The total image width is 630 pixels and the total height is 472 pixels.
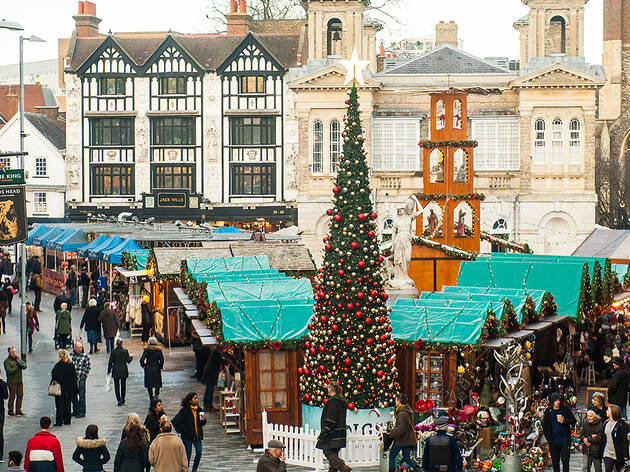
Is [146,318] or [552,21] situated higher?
[552,21]

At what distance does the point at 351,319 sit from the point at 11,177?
9510mm

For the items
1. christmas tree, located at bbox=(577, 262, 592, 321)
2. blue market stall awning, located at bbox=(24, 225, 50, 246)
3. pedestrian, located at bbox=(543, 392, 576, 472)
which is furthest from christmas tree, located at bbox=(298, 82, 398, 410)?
blue market stall awning, located at bbox=(24, 225, 50, 246)

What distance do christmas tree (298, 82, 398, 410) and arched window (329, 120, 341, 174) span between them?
30.5m

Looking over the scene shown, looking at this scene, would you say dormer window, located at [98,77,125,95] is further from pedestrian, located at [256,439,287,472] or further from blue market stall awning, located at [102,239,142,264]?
pedestrian, located at [256,439,287,472]

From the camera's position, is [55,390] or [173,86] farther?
[173,86]

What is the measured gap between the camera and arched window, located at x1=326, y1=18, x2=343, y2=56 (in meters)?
49.6

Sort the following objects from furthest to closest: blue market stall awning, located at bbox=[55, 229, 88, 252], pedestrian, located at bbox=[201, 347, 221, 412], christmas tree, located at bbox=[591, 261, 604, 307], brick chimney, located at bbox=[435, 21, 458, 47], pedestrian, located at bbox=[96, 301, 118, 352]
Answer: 1. brick chimney, located at bbox=[435, 21, 458, 47]
2. blue market stall awning, located at bbox=[55, 229, 88, 252]
3. pedestrian, located at bbox=[96, 301, 118, 352]
4. christmas tree, located at bbox=[591, 261, 604, 307]
5. pedestrian, located at bbox=[201, 347, 221, 412]

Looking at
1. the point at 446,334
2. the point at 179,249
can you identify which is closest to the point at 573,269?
the point at 446,334

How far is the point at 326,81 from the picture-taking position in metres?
47.5

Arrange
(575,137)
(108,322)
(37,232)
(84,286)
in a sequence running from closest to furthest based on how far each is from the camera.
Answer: (108,322)
(84,286)
(37,232)
(575,137)

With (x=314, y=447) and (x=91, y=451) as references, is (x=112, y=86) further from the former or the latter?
(x=91, y=451)

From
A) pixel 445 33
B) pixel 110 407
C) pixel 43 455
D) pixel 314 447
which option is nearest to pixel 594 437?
pixel 314 447

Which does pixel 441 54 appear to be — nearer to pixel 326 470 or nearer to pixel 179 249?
pixel 179 249

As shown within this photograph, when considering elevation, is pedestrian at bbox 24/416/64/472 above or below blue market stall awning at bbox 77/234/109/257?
below
